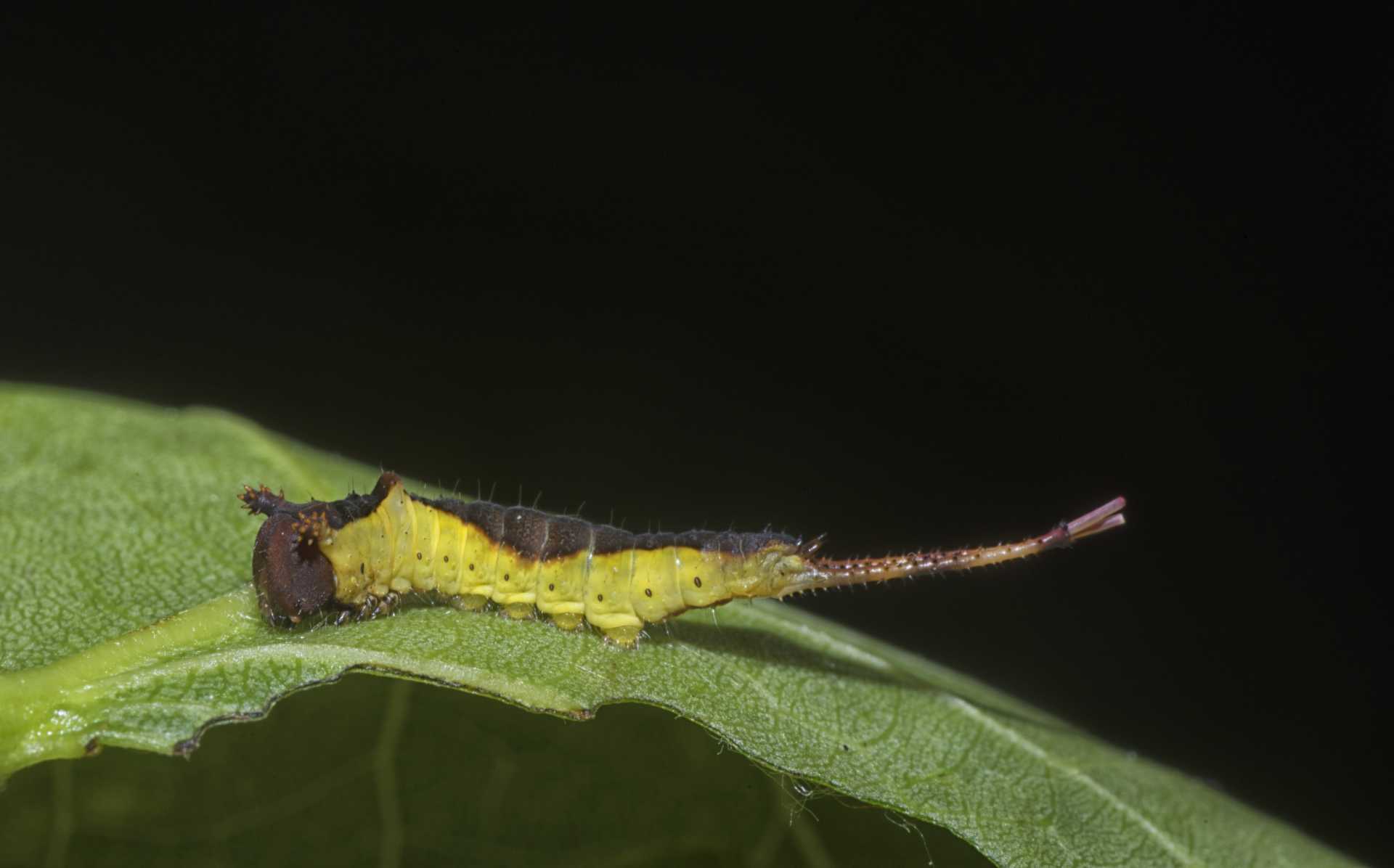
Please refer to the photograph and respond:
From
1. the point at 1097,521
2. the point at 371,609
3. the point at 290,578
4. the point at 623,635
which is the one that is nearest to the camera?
the point at 290,578

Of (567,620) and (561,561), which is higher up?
(561,561)

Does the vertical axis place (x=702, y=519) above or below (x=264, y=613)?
above

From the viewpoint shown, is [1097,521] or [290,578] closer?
[290,578]

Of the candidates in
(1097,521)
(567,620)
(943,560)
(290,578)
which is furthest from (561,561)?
(1097,521)

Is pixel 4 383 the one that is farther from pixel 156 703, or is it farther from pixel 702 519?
pixel 702 519

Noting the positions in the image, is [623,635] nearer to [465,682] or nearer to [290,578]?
[465,682]

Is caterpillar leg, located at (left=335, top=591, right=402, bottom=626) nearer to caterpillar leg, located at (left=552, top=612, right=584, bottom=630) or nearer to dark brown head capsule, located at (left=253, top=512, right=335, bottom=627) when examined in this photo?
dark brown head capsule, located at (left=253, top=512, right=335, bottom=627)

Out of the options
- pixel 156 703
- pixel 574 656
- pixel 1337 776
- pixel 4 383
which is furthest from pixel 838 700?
pixel 1337 776
